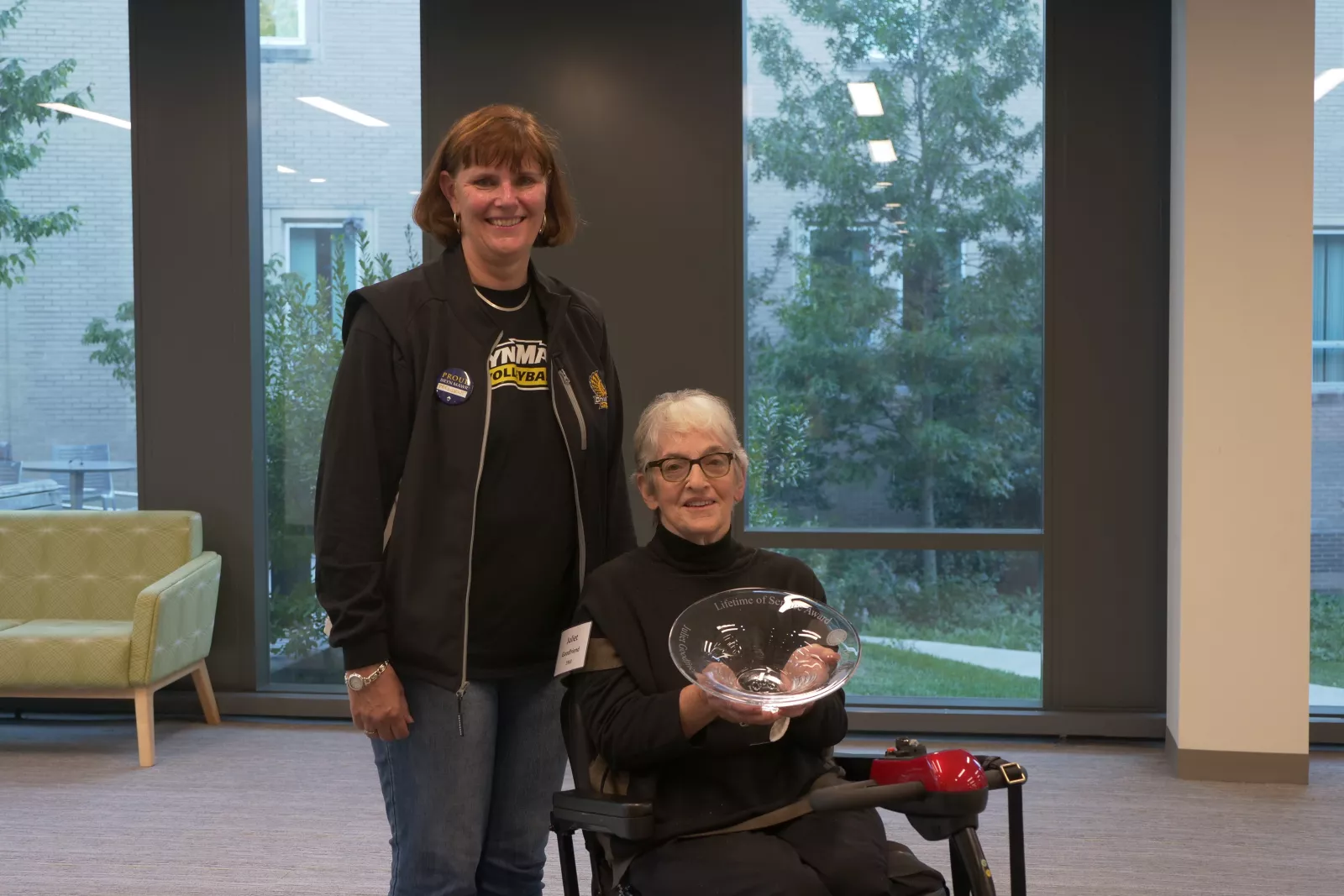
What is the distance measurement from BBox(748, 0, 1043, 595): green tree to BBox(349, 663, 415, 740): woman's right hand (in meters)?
3.15

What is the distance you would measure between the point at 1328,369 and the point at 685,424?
3.54 metres

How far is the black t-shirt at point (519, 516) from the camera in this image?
1.89 m

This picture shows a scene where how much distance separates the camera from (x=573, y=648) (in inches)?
74.8

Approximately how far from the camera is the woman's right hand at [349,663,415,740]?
5.98 ft

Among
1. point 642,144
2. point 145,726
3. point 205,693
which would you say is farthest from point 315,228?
point 145,726

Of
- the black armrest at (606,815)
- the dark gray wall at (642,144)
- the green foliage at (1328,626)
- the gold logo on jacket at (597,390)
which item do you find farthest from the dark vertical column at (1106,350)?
the black armrest at (606,815)

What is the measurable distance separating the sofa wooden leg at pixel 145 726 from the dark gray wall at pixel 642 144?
1927 mm

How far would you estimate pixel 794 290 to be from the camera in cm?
485

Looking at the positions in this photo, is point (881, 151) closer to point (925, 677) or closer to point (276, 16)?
point (925, 677)

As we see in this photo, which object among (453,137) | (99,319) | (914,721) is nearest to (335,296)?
(99,319)

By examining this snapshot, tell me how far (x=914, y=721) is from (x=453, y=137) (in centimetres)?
345

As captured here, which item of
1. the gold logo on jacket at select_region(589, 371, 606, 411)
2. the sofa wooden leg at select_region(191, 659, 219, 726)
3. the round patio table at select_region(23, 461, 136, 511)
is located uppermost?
the gold logo on jacket at select_region(589, 371, 606, 411)

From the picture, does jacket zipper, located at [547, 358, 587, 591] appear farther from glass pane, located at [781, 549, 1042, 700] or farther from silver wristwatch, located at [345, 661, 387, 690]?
glass pane, located at [781, 549, 1042, 700]

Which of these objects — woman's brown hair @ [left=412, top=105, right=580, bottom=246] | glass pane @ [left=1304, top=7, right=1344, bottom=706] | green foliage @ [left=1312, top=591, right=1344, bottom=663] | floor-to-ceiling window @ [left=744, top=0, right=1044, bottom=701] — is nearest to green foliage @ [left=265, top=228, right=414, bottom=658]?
floor-to-ceiling window @ [left=744, top=0, right=1044, bottom=701]
